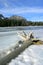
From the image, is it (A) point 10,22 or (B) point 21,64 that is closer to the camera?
(B) point 21,64

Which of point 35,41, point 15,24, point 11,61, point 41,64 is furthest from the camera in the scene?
point 15,24

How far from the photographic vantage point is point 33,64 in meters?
3.49

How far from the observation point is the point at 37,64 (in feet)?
11.4

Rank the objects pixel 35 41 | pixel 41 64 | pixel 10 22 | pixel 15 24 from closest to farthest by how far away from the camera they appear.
Answer: pixel 41 64
pixel 35 41
pixel 10 22
pixel 15 24

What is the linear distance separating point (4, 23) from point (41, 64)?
58.9 meters

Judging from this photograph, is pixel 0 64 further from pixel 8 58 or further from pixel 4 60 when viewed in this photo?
pixel 8 58

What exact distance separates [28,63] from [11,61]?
380 mm

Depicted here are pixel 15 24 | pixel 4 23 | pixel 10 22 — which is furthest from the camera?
pixel 15 24

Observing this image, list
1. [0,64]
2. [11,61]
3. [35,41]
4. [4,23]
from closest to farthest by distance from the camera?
1. [0,64]
2. [11,61]
3. [35,41]
4. [4,23]

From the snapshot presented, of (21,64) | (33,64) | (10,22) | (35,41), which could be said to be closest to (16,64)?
(21,64)

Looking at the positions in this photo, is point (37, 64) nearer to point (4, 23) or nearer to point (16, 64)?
point (16, 64)

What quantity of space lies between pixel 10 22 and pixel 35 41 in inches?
2390

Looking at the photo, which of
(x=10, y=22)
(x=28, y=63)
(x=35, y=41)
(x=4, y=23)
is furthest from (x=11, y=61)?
(x=10, y=22)

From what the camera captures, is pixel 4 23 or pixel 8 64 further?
pixel 4 23
